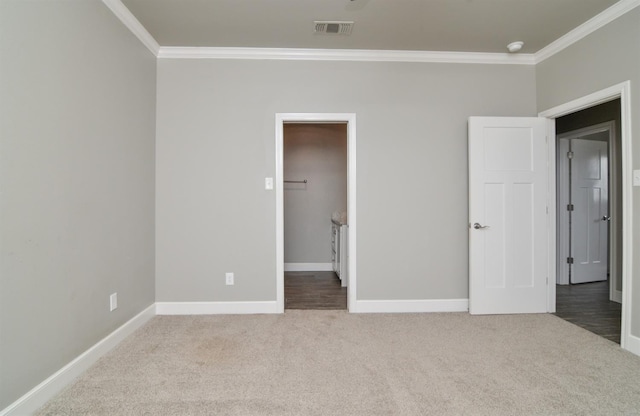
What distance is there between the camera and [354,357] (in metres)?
2.13

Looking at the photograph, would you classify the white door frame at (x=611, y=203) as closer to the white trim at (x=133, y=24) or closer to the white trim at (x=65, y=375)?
the white trim at (x=65, y=375)

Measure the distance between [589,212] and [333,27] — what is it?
176 inches

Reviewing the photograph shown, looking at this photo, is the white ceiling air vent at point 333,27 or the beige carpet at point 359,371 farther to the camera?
the white ceiling air vent at point 333,27

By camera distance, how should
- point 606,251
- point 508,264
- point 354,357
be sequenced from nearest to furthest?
1. point 354,357
2. point 508,264
3. point 606,251

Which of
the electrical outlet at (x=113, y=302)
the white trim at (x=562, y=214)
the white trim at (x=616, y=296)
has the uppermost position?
the white trim at (x=562, y=214)

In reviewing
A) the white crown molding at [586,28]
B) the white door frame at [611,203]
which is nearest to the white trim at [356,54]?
the white crown molding at [586,28]

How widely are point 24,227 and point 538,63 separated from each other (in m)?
4.45

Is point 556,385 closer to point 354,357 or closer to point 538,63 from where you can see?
point 354,357

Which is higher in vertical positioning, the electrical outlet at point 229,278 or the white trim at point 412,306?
the electrical outlet at point 229,278

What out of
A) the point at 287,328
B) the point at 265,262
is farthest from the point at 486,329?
the point at 265,262

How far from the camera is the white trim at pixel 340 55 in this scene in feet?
9.68

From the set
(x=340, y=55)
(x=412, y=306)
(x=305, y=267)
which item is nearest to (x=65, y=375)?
(x=412, y=306)

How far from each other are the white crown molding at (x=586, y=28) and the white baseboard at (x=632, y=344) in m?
2.47

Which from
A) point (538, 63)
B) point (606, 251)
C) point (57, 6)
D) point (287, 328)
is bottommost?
point (287, 328)
